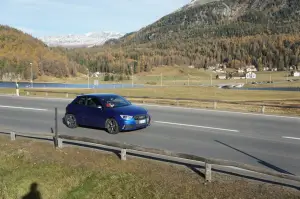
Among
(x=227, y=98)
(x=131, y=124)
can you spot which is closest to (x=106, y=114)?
(x=131, y=124)

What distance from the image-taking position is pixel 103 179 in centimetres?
921

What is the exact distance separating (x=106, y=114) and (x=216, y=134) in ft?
14.5

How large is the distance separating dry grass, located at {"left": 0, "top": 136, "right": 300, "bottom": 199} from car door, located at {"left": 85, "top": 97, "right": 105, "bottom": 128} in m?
3.09

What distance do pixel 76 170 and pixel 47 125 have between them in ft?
24.0

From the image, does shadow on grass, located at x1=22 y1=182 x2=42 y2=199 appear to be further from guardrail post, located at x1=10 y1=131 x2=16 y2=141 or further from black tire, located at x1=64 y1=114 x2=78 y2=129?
black tire, located at x1=64 y1=114 x2=78 y2=129

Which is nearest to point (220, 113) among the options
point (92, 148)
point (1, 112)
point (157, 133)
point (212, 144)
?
point (157, 133)

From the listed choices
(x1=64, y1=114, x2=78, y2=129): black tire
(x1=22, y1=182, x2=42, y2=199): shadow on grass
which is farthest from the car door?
(x1=22, y1=182, x2=42, y2=199): shadow on grass

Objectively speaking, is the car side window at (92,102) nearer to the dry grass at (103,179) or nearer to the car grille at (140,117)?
the car grille at (140,117)

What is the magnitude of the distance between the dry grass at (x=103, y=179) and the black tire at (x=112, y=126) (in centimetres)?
291

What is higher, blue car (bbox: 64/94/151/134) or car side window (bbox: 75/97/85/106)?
car side window (bbox: 75/97/85/106)

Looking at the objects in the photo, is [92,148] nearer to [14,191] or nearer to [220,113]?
[14,191]

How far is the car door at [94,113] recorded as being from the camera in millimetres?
14734

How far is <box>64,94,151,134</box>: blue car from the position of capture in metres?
14.2

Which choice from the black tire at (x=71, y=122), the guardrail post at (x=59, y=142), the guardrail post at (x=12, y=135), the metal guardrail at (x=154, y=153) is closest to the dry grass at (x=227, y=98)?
the black tire at (x=71, y=122)
